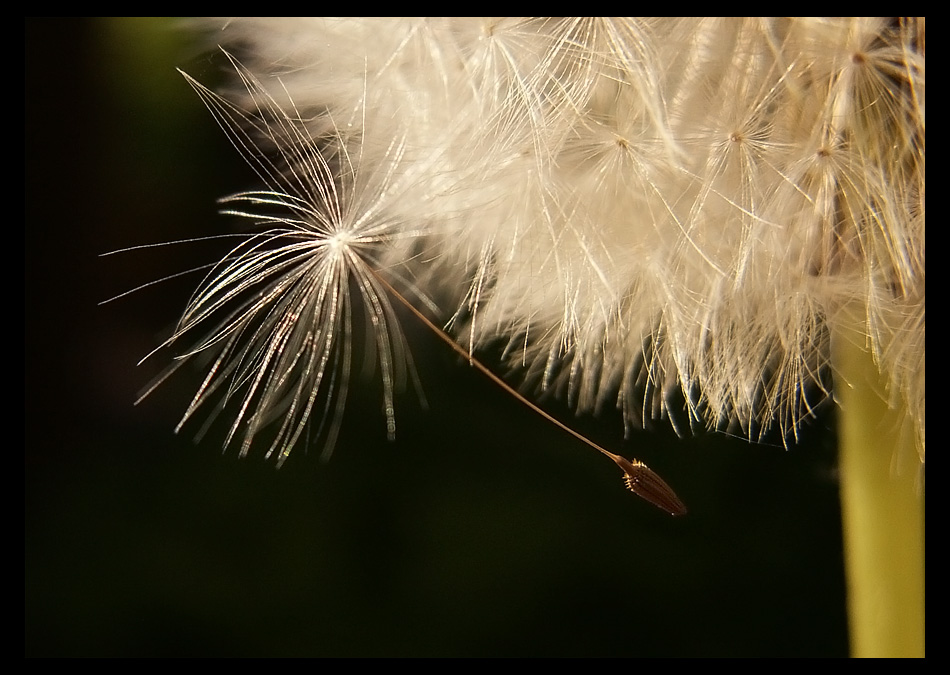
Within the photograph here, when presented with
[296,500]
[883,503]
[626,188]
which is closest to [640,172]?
[626,188]

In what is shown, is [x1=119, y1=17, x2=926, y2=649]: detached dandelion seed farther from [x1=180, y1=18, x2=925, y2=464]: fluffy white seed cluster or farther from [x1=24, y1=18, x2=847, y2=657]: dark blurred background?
[x1=24, y1=18, x2=847, y2=657]: dark blurred background

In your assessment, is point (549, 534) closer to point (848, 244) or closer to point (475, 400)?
point (475, 400)

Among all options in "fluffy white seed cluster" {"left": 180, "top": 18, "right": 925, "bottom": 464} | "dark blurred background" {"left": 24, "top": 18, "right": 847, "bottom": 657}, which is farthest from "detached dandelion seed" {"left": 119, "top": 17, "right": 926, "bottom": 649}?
"dark blurred background" {"left": 24, "top": 18, "right": 847, "bottom": 657}

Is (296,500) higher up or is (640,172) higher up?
(640,172)

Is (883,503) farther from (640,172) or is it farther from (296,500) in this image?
(296,500)

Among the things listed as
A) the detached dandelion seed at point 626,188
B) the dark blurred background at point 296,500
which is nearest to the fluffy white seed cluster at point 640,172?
the detached dandelion seed at point 626,188

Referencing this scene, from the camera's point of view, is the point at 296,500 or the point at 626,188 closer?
the point at 626,188

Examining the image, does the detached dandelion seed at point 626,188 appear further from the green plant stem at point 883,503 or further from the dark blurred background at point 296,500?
the dark blurred background at point 296,500
